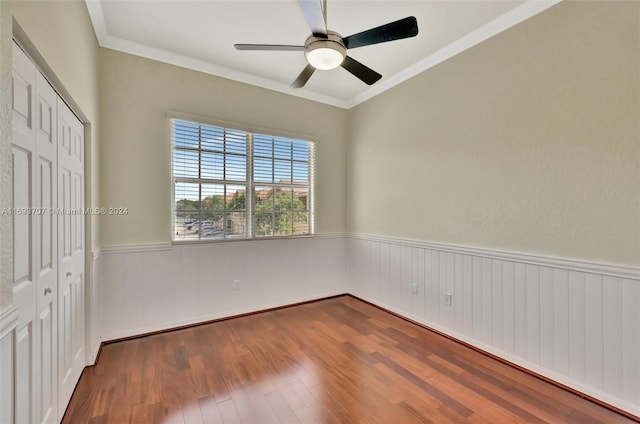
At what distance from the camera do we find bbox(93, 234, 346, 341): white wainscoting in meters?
2.81

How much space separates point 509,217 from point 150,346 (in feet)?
11.2

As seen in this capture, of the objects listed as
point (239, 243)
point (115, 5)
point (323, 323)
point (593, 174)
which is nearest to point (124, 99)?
point (115, 5)

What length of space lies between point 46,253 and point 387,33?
2.33 metres

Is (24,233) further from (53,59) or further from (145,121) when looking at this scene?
(145,121)

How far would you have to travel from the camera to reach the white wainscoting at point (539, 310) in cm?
187

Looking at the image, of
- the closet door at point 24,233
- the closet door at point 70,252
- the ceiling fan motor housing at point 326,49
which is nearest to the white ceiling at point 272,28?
the ceiling fan motor housing at point 326,49

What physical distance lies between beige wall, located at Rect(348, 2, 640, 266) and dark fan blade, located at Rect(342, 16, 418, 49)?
3.99ft

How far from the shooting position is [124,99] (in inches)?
112

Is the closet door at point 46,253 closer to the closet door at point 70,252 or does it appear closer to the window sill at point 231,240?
the closet door at point 70,252

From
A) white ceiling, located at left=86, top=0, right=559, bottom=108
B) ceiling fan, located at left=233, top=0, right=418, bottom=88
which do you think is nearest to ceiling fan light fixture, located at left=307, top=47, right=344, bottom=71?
ceiling fan, located at left=233, top=0, right=418, bottom=88

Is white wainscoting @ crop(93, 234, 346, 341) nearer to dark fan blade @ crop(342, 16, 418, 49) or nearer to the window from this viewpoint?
the window

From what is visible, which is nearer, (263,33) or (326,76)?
(263,33)

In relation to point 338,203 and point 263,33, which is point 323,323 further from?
point 263,33

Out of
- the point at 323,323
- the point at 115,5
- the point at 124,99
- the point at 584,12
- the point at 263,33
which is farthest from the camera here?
the point at 323,323
